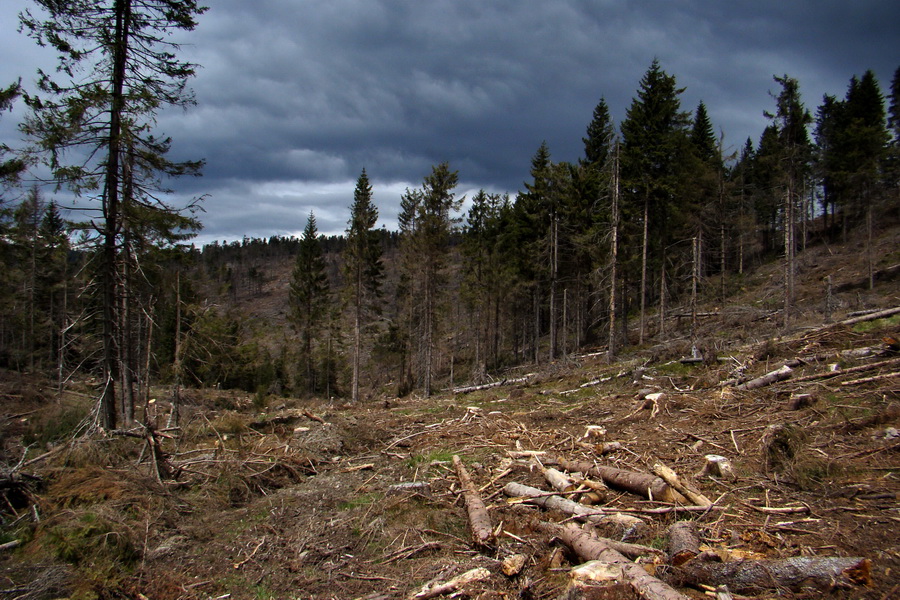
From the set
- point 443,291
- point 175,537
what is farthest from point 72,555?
point 443,291

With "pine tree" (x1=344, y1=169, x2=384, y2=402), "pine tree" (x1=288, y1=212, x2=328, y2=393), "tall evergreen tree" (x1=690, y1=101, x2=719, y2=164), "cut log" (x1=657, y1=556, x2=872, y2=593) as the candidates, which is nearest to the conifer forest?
"cut log" (x1=657, y1=556, x2=872, y2=593)

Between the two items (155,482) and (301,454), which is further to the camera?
(301,454)

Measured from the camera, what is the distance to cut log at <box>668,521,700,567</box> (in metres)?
3.82

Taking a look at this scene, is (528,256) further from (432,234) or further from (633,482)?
(633,482)

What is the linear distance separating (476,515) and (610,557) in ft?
6.81

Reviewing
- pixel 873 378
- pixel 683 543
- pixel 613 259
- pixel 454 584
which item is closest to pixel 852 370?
pixel 873 378

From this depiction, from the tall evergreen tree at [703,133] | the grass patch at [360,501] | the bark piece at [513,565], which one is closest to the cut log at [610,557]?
the bark piece at [513,565]

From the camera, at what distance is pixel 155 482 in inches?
276

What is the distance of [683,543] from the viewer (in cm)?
398

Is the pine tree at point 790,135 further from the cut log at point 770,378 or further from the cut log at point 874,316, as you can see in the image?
the cut log at point 770,378

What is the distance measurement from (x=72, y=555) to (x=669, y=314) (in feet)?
109

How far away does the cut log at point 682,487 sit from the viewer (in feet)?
17.0

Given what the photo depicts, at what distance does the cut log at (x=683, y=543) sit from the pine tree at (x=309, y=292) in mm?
33880

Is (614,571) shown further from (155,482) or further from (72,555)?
(155,482)
